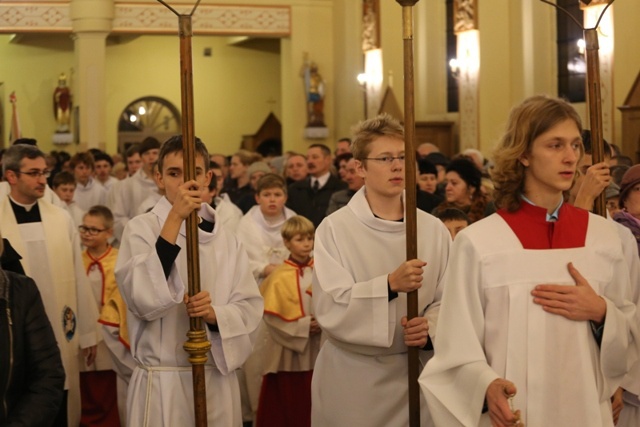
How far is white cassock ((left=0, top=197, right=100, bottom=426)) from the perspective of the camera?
686 cm

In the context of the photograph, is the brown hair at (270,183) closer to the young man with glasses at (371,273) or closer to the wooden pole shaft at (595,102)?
the young man with glasses at (371,273)

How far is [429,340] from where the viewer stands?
4621 mm

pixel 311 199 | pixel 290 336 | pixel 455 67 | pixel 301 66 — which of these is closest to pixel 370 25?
pixel 301 66

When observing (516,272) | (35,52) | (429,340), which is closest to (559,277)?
(516,272)

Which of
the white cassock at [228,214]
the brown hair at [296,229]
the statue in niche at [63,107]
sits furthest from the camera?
the statue in niche at [63,107]

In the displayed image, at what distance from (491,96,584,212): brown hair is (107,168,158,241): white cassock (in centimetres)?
736

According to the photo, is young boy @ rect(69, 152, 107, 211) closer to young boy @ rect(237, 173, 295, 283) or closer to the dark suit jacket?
the dark suit jacket

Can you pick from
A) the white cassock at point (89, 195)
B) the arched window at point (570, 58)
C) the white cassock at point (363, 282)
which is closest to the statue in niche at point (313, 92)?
the arched window at point (570, 58)

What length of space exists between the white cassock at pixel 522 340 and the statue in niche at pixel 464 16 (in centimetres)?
1422

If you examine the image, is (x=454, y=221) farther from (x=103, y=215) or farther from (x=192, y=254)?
(x=103, y=215)

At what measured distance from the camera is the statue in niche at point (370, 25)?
21406mm

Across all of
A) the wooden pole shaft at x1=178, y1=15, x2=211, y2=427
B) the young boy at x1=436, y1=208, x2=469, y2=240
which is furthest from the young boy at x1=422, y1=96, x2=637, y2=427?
the young boy at x1=436, y1=208, x2=469, y2=240

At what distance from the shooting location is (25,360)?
395 cm

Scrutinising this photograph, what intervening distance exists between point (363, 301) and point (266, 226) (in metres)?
4.05
